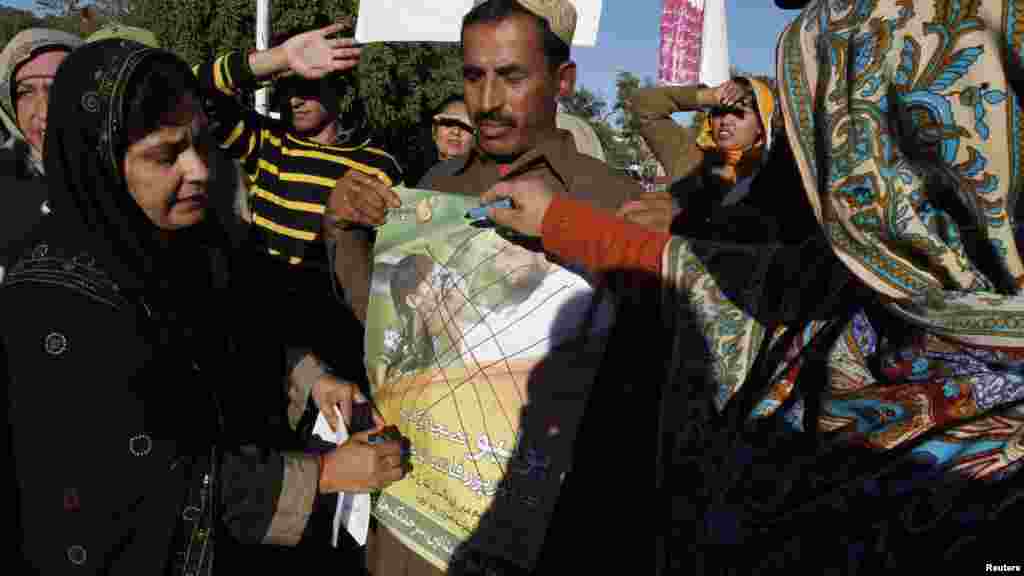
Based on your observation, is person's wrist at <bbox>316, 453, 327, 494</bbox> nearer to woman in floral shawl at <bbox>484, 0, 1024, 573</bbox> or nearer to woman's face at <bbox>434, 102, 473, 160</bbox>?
woman in floral shawl at <bbox>484, 0, 1024, 573</bbox>

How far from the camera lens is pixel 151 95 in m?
1.61

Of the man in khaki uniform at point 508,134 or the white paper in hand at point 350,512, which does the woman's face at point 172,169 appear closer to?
the man in khaki uniform at point 508,134

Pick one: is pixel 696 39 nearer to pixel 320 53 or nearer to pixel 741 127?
pixel 741 127

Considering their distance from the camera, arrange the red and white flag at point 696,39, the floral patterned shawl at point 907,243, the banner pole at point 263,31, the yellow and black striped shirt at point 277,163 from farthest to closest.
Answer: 1. the red and white flag at point 696,39
2. the banner pole at point 263,31
3. the yellow and black striped shirt at point 277,163
4. the floral patterned shawl at point 907,243

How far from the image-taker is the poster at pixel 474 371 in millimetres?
1734

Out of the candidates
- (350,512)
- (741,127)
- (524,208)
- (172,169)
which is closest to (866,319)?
(524,208)

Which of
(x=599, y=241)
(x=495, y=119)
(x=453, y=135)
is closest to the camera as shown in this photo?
(x=599, y=241)

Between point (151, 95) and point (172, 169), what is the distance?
0.20 m

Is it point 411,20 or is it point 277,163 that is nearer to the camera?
point 277,163

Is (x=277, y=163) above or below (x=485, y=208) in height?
above

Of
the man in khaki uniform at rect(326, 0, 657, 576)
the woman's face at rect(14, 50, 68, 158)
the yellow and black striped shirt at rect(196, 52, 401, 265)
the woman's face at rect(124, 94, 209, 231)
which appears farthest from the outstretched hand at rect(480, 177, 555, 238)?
the woman's face at rect(14, 50, 68, 158)

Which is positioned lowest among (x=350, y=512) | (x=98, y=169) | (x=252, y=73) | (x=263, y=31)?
(x=350, y=512)

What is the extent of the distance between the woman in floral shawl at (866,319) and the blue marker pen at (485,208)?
7.4 inches

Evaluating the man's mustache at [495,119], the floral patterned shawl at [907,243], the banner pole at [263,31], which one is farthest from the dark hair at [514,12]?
the banner pole at [263,31]
